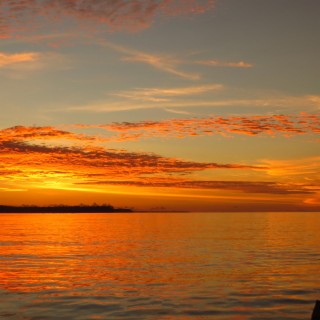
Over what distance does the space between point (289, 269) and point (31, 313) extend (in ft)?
89.2

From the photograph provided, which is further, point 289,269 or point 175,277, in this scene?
point 289,269

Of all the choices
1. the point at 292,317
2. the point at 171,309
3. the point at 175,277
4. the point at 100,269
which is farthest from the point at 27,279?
the point at 292,317

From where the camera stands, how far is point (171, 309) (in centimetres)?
3025

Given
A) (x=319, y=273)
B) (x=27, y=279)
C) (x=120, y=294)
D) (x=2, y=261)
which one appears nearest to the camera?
(x=120, y=294)

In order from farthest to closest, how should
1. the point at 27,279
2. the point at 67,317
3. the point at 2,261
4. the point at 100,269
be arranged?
1. the point at 2,261
2. the point at 100,269
3. the point at 27,279
4. the point at 67,317

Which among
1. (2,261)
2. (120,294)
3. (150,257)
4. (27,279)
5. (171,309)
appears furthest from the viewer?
(150,257)

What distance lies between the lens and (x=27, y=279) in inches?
1620

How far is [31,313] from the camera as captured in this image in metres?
29.1

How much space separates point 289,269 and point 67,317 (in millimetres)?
26150

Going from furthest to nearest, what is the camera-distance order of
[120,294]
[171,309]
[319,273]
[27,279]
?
[319,273] < [27,279] < [120,294] < [171,309]

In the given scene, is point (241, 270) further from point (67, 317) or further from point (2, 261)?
point (2, 261)

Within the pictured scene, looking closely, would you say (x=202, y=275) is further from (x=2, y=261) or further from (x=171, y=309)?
(x=2, y=261)

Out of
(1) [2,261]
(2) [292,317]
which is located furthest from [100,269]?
(2) [292,317]

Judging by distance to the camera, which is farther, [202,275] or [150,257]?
[150,257]
